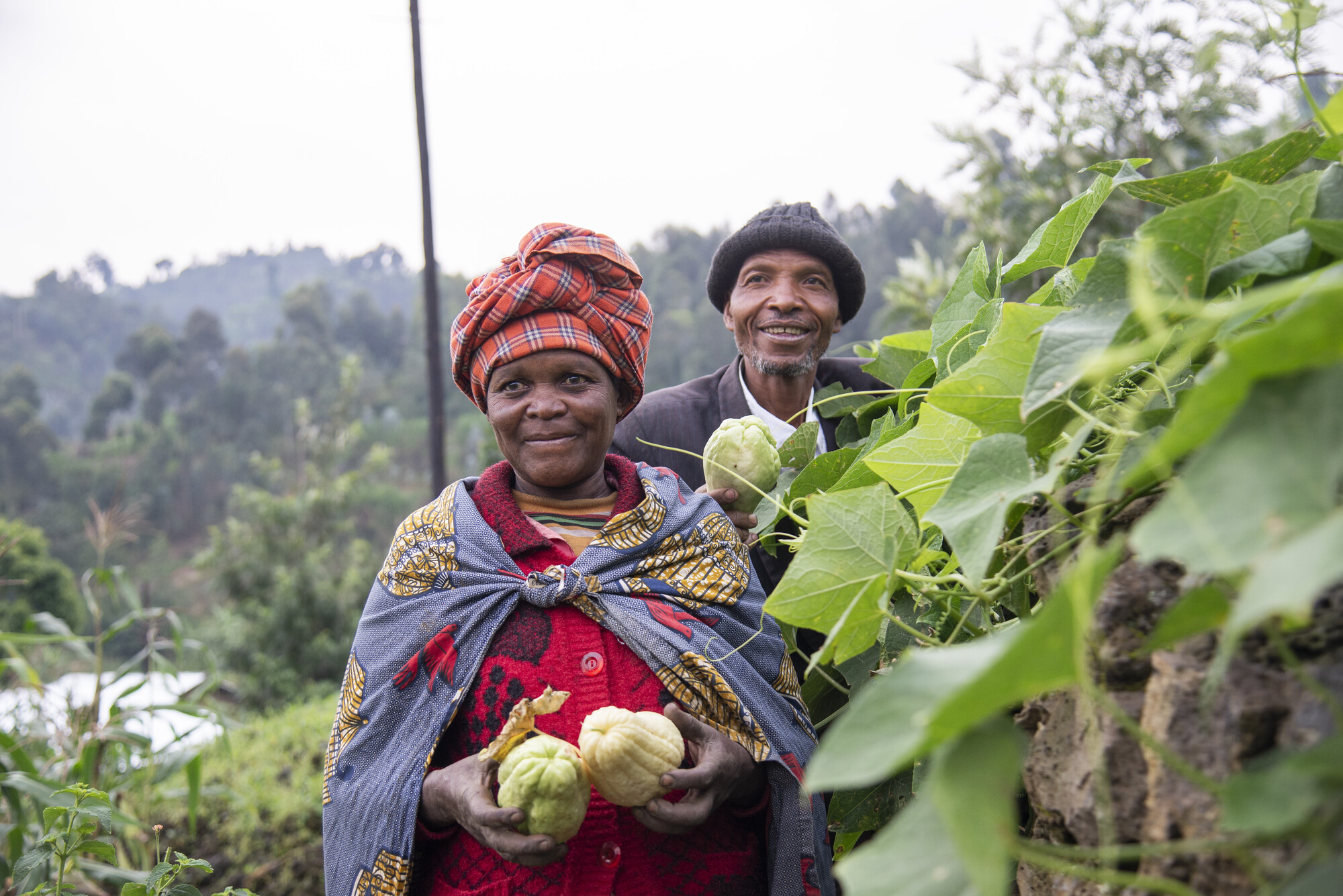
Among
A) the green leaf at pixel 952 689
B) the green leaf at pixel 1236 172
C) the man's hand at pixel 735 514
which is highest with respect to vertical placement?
the green leaf at pixel 1236 172

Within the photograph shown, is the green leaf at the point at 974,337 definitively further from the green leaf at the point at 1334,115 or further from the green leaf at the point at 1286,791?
the green leaf at the point at 1286,791

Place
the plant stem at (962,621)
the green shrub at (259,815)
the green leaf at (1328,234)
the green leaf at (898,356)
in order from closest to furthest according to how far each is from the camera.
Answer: the green leaf at (1328,234) < the plant stem at (962,621) < the green leaf at (898,356) < the green shrub at (259,815)

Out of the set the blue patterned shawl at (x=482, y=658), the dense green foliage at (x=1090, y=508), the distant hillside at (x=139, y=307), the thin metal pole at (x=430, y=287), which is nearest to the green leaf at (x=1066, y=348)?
the dense green foliage at (x=1090, y=508)

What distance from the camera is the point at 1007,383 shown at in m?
0.77

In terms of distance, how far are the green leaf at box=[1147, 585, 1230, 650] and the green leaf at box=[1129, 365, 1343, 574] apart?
0.06 m

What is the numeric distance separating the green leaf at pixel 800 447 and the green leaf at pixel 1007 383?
0.82m

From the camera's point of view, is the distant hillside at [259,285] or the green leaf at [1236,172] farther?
Answer: the distant hillside at [259,285]

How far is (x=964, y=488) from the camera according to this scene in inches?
28.8

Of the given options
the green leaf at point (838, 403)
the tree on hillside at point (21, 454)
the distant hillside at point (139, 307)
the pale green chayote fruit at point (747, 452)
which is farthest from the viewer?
the distant hillside at point (139, 307)

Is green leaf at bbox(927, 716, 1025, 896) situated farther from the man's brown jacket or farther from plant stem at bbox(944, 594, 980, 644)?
the man's brown jacket

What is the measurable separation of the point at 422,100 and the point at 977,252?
561 cm

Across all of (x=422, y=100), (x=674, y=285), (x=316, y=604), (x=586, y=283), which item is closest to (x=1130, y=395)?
(x=586, y=283)

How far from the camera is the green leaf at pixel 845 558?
0.88 metres

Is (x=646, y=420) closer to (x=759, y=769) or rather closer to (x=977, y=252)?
(x=759, y=769)
